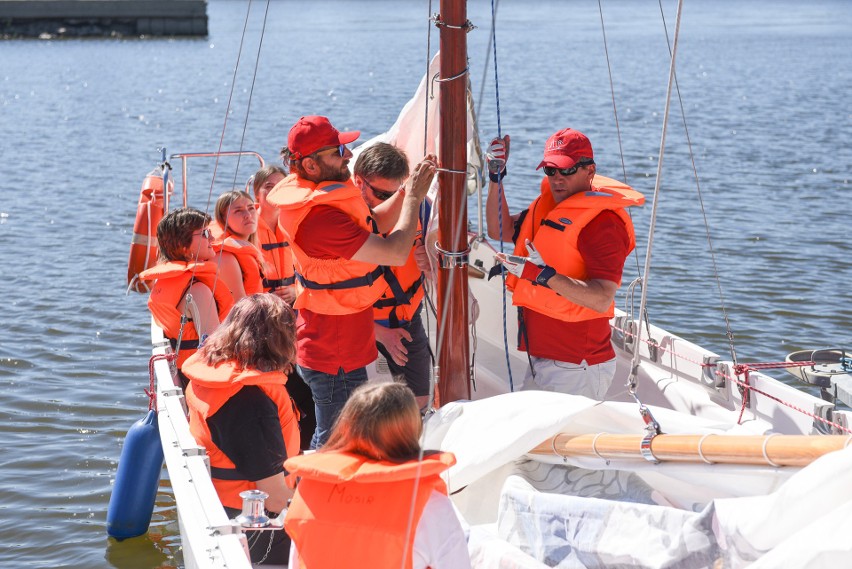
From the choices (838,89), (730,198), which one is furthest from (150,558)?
(838,89)

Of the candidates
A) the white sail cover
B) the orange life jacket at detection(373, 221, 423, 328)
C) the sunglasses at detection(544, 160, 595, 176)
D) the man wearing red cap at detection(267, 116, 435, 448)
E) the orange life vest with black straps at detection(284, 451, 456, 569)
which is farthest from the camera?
the orange life jacket at detection(373, 221, 423, 328)

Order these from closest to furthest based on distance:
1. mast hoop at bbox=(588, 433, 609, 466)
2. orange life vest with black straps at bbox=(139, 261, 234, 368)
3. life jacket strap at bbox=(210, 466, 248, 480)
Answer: mast hoop at bbox=(588, 433, 609, 466)
life jacket strap at bbox=(210, 466, 248, 480)
orange life vest with black straps at bbox=(139, 261, 234, 368)

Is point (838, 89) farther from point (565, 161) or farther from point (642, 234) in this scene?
point (565, 161)

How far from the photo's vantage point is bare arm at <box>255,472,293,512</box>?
10.3ft

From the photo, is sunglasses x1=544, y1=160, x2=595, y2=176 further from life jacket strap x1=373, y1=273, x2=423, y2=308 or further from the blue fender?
the blue fender

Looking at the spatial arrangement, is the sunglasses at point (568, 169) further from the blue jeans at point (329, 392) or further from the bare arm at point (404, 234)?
the blue jeans at point (329, 392)

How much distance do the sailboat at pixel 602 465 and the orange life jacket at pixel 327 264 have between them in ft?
0.86

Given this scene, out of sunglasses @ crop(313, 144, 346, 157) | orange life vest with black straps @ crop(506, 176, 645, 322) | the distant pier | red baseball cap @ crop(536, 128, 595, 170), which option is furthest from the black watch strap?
the distant pier

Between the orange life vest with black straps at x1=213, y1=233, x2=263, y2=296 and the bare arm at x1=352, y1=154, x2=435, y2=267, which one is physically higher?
the bare arm at x1=352, y1=154, x2=435, y2=267

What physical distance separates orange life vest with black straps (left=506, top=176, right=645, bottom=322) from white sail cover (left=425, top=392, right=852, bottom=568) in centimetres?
55

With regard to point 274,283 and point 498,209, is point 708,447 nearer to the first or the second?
point 498,209

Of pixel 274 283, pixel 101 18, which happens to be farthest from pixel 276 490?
pixel 101 18

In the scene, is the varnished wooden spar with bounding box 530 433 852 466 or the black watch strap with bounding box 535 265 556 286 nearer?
the varnished wooden spar with bounding box 530 433 852 466

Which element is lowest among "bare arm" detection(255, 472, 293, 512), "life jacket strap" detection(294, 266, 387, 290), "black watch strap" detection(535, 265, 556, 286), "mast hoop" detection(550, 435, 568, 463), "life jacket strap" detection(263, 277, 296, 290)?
"bare arm" detection(255, 472, 293, 512)
